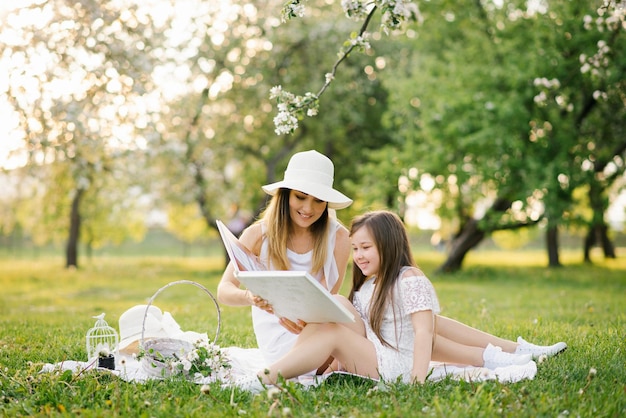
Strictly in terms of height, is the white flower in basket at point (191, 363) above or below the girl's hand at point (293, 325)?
below

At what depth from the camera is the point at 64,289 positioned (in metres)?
12.8

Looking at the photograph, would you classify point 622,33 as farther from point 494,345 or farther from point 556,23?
point 494,345

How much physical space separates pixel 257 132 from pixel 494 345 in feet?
42.2

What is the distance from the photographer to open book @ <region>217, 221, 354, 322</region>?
10.3 ft

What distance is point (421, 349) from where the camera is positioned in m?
3.61

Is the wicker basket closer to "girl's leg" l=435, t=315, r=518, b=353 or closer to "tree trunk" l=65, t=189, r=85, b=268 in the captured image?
"girl's leg" l=435, t=315, r=518, b=353

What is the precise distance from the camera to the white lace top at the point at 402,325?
3.72 metres

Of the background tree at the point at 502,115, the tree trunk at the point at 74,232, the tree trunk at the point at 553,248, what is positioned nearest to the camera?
the background tree at the point at 502,115

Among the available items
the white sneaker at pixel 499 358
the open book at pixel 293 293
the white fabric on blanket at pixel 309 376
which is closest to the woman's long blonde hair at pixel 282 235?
the open book at pixel 293 293

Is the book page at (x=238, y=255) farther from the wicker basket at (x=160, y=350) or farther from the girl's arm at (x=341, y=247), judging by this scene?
the girl's arm at (x=341, y=247)

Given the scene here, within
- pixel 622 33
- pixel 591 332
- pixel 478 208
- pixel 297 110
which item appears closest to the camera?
pixel 297 110

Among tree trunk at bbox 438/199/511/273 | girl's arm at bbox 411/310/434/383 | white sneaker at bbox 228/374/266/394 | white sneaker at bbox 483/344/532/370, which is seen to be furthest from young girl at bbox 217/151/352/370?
tree trunk at bbox 438/199/511/273

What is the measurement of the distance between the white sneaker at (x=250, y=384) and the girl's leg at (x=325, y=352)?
0.15 ft

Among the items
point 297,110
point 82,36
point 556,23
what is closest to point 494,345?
point 297,110
